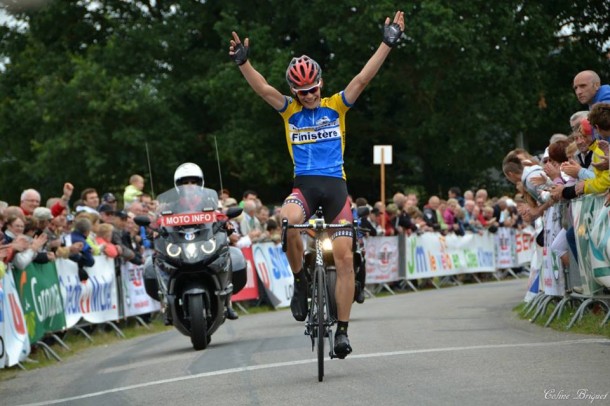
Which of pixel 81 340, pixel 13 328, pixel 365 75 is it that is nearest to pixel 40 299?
pixel 13 328

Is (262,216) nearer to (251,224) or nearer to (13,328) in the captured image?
(251,224)

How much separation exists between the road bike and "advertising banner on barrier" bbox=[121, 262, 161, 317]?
9002 millimetres

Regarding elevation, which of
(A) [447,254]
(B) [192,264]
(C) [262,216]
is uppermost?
(B) [192,264]

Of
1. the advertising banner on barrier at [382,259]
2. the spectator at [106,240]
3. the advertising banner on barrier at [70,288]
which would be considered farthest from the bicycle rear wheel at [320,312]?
the advertising banner on barrier at [382,259]

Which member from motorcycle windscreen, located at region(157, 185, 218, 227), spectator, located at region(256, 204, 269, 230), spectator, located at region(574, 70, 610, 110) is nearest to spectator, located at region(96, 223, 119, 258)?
motorcycle windscreen, located at region(157, 185, 218, 227)

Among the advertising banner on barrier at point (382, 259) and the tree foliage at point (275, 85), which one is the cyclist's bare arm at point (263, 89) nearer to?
the advertising banner on barrier at point (382, 259)

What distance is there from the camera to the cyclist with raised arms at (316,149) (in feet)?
35.6

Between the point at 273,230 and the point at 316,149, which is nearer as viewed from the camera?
the point at 316,149

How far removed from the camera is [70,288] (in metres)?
17.4

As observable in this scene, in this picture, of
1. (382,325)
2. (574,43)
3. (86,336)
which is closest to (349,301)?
(382,325)

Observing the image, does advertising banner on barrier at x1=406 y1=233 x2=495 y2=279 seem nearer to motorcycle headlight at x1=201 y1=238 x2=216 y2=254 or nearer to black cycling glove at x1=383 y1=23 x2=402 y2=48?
motorcycle headlight at x1=201 y1=238 x2=216 y2=254

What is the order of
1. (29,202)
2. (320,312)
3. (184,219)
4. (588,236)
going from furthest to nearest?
1. (29,202)
2. (184,219)
3. (588,236)
4. (320,312)

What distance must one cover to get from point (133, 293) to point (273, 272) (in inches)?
166

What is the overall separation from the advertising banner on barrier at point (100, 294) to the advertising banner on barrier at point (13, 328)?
295 centimetres
